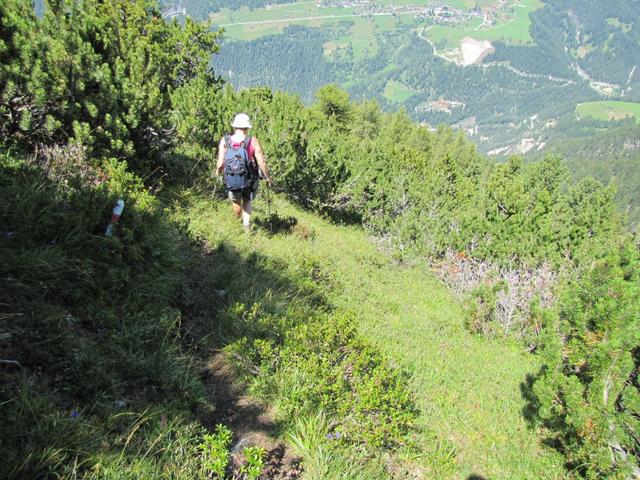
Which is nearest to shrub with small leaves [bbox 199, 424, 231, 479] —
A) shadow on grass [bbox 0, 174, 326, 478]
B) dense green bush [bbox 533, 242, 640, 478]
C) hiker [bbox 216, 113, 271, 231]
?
shadow on grass [bbox 0, 174, 326, 478]

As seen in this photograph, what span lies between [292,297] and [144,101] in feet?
12.3

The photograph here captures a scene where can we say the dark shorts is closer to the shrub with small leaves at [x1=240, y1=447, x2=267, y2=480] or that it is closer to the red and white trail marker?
the red and white trail marker

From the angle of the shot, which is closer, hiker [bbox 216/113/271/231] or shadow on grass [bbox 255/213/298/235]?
hiker [bbox 216/113/271/231]

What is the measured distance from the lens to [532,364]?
608cm

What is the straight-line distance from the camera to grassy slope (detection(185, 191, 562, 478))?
12.6 ft

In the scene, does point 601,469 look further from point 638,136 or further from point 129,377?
point 638,136

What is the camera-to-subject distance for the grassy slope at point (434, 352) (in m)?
3.84

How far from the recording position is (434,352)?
18.0 ft

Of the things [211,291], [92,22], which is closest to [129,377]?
[211,291]

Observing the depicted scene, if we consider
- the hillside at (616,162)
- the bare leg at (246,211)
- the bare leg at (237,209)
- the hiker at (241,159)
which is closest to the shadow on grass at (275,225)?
the bare leg at (237,209)

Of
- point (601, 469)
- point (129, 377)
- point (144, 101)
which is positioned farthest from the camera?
point (144, 101)

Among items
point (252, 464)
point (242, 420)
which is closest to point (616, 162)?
point (242, 420)

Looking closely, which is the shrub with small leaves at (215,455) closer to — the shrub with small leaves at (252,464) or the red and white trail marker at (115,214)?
the shrub with small leaves at (252,464)

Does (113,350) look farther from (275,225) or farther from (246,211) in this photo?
(275,225)
